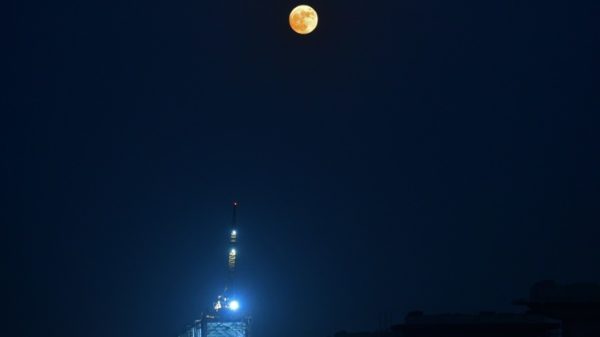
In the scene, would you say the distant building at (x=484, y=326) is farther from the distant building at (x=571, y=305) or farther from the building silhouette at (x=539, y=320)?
the distant building at (x=571, y=305)

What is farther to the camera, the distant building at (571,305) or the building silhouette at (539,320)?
the distant building at (571,305)

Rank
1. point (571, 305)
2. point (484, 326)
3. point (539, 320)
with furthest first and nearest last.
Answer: point (571, 305), point (484, 326), point (539, 320)

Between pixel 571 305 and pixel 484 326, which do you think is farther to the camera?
pixel 571 305

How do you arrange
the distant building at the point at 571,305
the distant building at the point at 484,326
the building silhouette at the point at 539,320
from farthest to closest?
1. the distant building at the point at 571,305
2. the building silhouette at the point at 539,320
3. the distant building at the point at 484,326

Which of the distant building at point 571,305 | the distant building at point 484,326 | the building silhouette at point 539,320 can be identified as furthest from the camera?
the distant building at point 571,305

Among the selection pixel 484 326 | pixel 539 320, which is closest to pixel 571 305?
pixel 539 320

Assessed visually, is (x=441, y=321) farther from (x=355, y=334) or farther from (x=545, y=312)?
(x=355, y=334)

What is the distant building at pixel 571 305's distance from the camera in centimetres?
7956

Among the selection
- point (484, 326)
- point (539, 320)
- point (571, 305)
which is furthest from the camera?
point (571, 305)

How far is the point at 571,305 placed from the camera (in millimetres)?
81000

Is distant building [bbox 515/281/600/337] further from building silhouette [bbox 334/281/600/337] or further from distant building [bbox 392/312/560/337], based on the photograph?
distant building [bbox 392/312/560/337]

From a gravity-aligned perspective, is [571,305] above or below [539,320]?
above

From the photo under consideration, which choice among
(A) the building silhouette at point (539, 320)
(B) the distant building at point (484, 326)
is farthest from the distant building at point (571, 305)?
(B) the distant building at point (484, 326)

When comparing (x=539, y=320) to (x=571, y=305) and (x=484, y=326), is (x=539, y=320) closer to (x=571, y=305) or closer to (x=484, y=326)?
(x=484, y=326)
